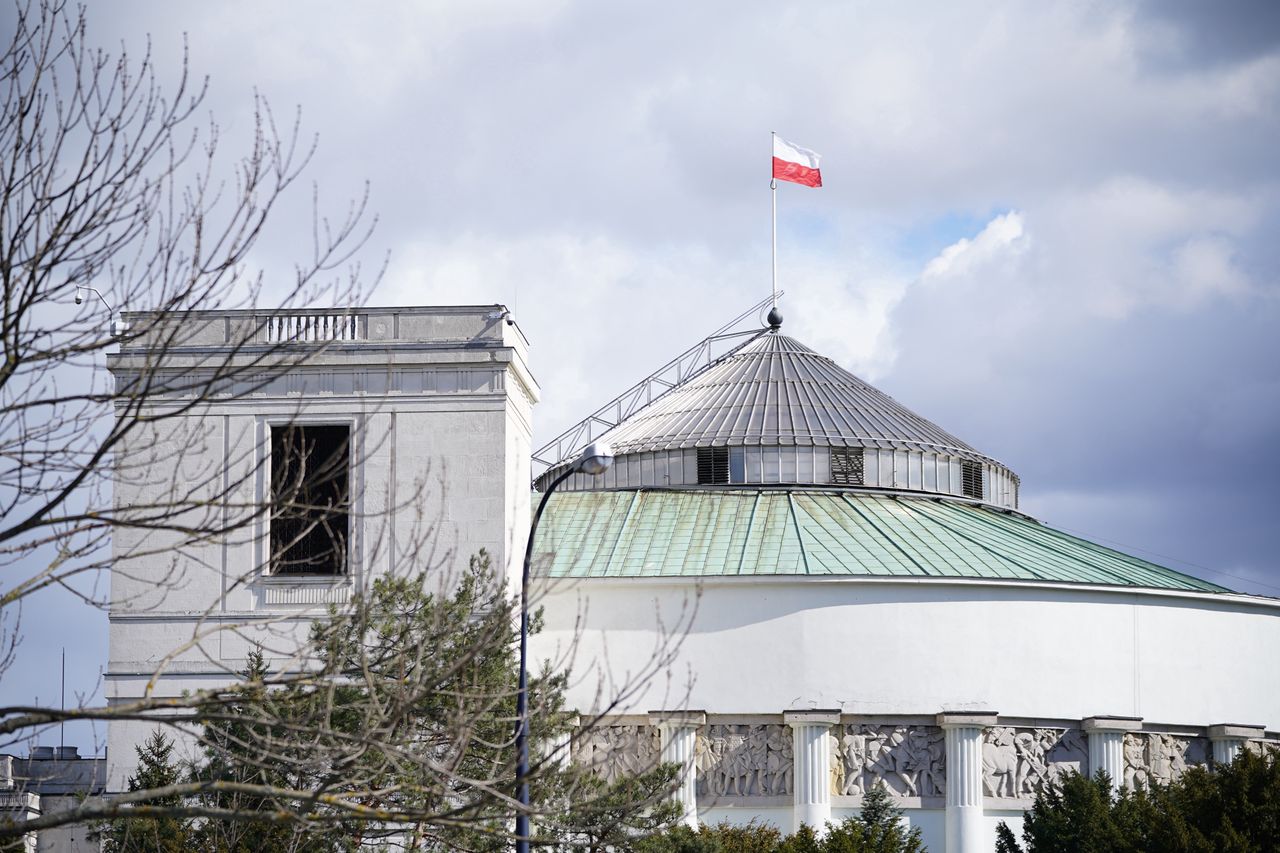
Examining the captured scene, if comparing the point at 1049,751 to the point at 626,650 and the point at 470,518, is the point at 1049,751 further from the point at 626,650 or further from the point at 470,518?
the point at 470,518

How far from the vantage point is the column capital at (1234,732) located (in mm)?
46844

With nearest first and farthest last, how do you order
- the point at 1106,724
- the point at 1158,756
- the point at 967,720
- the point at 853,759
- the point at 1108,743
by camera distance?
the point at 967,720 < the point at 853,759 < the point at 1106,724 < the point at 1108,743 < the point at 1158,756

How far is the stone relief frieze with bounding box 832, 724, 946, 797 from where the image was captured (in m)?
44.3

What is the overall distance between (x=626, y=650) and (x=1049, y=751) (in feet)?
32.9

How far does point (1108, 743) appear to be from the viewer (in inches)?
1786

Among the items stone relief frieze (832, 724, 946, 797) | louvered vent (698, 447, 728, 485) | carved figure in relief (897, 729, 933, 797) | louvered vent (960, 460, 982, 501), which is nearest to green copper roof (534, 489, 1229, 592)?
louvered vent (698, 447, 728, 485)

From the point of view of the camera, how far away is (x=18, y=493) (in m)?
16.3

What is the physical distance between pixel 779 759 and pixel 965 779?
13.7 feet

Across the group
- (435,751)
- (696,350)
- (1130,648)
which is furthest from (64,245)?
(696,350)

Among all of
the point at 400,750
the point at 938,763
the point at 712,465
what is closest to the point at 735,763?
the point at 938,763

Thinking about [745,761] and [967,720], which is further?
[745,761]

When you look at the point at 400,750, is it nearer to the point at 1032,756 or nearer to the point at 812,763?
the point at 812,763

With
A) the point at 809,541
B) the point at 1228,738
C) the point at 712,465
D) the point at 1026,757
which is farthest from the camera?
the point at 712,465

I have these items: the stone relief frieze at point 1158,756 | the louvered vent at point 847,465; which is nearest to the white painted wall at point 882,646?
the stone relief frieze at point 1158,756
